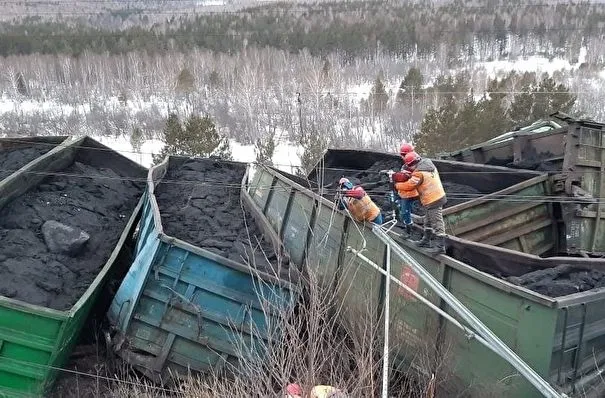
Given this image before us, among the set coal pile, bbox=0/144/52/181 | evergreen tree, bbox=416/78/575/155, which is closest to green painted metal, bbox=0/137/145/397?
coal pile, bbox=0/144/52/181

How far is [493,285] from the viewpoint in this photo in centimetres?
520

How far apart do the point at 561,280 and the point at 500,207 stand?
2563mm

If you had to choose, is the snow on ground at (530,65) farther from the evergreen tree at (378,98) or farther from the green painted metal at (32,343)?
the green painted metal at (32,343)

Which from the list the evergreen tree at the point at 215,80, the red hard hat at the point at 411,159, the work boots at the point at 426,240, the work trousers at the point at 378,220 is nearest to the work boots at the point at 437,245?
the work boots at the point at 426,240

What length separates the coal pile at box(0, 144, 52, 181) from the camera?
34.8ft

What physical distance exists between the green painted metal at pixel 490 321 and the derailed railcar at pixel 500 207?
4.48ft

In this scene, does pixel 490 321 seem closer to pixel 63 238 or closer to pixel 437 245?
pixel 437 245

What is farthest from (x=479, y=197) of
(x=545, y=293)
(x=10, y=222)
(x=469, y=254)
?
(x=10, y=222)

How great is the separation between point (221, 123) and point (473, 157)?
1105 inches

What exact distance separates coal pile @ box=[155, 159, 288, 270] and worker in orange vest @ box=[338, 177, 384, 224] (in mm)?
1197

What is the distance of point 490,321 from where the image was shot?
5285 mm

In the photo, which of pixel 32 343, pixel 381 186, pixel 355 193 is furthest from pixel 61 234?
pixel 381 186

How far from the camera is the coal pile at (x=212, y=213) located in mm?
7746

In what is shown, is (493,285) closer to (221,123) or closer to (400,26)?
(221,123)
